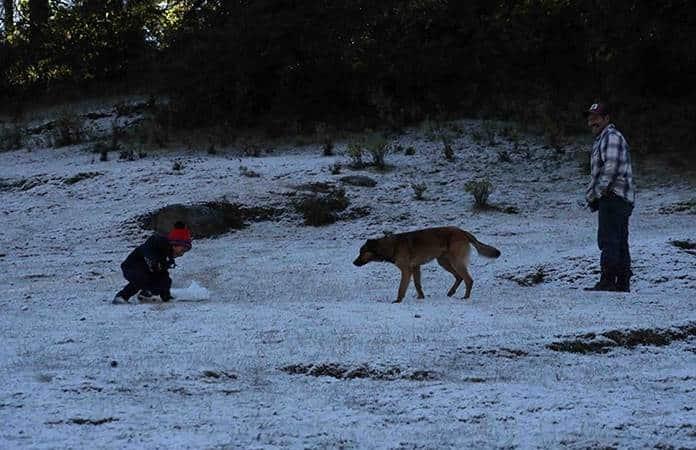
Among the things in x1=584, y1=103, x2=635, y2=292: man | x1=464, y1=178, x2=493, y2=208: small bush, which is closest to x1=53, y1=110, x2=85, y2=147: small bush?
x1=464, y1=178, x2=493, y2=208: small bush

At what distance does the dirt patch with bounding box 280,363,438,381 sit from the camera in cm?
588

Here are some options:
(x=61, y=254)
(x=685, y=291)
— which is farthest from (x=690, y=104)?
(x=61, y=254)

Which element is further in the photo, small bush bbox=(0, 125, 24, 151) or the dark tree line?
small bush bbox=(0, 125, 24, 151)

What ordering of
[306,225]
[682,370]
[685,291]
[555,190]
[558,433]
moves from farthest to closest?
[555,190] → [306,225] → [685,291] → [682,370] → [558,433]

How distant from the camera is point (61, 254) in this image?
13898 millimetres

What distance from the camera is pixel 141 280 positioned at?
364 inches

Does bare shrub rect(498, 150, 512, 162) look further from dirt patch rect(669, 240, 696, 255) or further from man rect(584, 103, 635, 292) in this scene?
man rect(584, 103, 635, 292)

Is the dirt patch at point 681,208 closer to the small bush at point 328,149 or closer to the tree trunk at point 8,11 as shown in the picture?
the small bush at point 328,149

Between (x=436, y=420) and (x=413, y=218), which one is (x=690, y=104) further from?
(x=436, y=420)

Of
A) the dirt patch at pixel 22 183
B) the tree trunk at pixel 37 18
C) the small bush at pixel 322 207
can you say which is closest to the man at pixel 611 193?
the small bush at pixel 322 207

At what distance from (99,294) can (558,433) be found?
6.93 meters

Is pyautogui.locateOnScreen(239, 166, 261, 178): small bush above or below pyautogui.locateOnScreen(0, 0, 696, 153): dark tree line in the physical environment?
below

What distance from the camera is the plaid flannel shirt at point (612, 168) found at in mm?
8867

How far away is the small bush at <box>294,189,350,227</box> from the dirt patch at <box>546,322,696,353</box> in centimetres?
891
